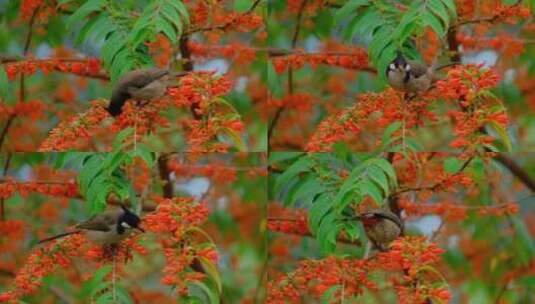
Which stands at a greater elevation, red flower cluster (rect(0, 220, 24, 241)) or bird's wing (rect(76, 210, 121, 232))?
red flower cluster (rect(0, 220, 24, 241))

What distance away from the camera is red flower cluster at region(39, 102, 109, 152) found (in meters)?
4.05

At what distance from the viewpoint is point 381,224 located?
4.04 metres

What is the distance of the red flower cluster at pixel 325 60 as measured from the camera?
13.7ft

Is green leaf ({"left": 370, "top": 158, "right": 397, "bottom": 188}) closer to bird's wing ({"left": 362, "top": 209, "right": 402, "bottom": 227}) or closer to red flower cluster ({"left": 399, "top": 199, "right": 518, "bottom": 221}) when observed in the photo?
bird's wing ({"left": 362, "top": 209, "right": 402, "bottom": 227})

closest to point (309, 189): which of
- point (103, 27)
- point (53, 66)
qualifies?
point (103, 27)

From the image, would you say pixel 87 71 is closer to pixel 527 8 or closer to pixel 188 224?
pixel 188 224

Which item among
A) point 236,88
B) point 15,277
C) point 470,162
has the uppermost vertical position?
point 236,88

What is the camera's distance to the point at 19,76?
14.0 ft

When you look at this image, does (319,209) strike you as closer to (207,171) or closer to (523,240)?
(207,171)

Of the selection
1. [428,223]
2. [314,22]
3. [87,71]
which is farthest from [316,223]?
[87,71]

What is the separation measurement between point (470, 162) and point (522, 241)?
1.15 feet

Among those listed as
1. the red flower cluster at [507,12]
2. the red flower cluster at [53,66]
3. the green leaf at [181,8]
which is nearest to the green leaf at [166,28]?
the green leaf at [181,8]

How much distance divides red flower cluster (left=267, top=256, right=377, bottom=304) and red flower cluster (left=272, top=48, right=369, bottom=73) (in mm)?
662

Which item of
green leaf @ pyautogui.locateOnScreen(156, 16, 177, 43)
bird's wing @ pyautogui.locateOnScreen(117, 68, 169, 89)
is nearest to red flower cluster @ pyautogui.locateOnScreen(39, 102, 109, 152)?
Result: bird's wing @ pyautogui.locateOnScreen(117, 68, 169, 89)
